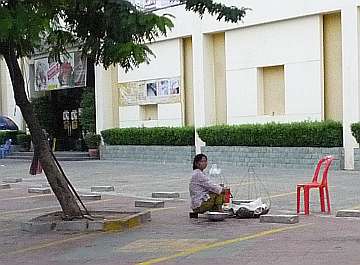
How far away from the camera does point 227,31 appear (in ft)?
89.2

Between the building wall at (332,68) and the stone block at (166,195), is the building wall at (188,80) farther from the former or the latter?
the stone block at (166,195)

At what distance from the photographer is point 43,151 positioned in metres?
12.6

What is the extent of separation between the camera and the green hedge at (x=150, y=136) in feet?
93.8

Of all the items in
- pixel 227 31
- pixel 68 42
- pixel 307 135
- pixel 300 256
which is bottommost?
pixel 300 256

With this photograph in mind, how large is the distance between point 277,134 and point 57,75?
14.8 meters

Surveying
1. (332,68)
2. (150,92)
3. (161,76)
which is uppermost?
(161,76)

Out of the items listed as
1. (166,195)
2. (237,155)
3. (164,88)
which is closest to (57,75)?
(164,88)

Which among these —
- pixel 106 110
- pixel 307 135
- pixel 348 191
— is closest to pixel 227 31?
pixel 307 135

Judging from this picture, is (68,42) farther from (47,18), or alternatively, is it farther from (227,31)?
(227,31)

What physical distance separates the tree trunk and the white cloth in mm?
1941

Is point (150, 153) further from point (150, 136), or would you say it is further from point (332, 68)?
point (332, 68)

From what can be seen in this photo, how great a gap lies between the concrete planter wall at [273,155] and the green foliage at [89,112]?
334 inches

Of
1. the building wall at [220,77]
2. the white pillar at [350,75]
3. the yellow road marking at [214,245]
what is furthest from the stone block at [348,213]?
the building wall at [220,77]

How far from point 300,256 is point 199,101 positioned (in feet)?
63.7
